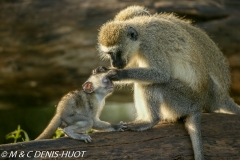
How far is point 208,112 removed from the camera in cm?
749

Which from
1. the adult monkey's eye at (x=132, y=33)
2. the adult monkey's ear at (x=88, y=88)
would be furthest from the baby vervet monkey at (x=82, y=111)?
the adult monkey's eye at (x=132, y=33)

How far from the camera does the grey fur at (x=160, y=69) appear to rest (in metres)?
6.79

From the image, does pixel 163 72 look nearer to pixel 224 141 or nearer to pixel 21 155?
pixel 224 141

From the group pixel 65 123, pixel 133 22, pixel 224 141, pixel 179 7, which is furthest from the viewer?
pixel 179 7

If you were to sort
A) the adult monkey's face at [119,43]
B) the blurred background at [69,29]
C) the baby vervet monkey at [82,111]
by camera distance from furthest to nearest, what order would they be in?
the blurred background at [69,29] < the adult monkey's face at [119,43] < the baby vervet monkey at [82,111]

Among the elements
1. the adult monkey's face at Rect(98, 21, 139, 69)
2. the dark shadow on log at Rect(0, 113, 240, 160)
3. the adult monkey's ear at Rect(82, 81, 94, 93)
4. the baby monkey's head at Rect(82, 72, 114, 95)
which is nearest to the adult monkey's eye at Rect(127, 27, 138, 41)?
the adult monkey's face at Rect(98, 21, 139, 69)

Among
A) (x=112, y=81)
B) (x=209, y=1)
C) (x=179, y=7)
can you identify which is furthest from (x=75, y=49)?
(x=112, y=81)

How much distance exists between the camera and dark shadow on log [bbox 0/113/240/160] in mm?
5848

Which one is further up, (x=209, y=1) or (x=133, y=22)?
(x=209, y=1)

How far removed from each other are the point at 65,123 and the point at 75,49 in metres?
4.19

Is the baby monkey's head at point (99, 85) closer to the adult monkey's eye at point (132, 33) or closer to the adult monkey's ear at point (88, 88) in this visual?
the adult monkey's ear at point (88, 88)

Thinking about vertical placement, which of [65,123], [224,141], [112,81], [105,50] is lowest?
[224,141]

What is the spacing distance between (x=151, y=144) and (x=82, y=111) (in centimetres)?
94

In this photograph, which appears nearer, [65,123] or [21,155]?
[21,155]
